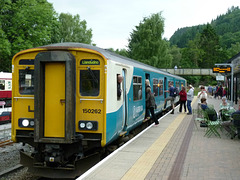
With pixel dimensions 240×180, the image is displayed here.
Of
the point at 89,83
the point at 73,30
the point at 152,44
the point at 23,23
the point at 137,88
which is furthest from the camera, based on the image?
the point at 73,30

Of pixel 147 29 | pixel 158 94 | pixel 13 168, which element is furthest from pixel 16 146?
pixel 147 29

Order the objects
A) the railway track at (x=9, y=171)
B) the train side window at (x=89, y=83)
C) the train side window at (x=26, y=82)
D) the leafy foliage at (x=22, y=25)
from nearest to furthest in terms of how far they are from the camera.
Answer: the train side window at (x=89, y=83) → the train side window at (x=26, y=82) → the railway track at (x=9, y=171) → the leafy foliage at (x=22, y=25)

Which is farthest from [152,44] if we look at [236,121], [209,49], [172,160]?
[209,49]

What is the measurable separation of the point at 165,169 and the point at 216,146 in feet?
9.95

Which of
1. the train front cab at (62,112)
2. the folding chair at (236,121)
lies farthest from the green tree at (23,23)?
the folding chair at (236,121)

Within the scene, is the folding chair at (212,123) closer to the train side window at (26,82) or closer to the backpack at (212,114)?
the backpack at (212,114)

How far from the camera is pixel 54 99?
649 centimetres

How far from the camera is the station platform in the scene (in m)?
5.78

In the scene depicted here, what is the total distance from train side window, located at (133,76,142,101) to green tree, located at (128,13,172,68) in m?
39.6

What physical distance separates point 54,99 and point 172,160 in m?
3.02

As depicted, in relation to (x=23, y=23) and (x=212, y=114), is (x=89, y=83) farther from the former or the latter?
(x=23, y=23)

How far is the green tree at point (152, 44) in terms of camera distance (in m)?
50.8

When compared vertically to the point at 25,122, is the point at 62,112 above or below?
above

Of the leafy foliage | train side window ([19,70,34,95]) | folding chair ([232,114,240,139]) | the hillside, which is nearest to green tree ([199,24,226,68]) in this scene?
the hillside
